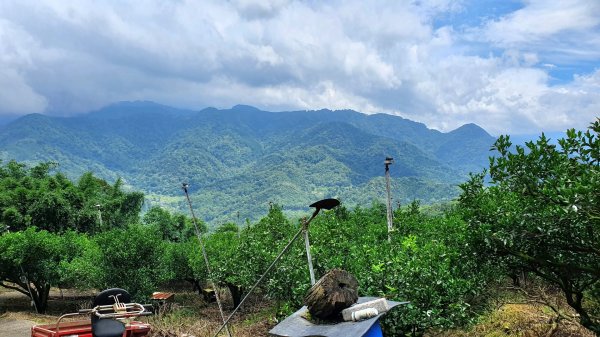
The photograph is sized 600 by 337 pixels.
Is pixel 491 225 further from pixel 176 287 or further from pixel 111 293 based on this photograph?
pixel 176 287

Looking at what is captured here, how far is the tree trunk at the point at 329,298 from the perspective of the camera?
745 centimetres

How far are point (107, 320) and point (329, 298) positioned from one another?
4119 mm

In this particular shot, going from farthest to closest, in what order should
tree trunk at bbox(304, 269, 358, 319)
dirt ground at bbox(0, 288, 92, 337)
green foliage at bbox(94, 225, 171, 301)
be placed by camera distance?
green foliage at bbox(94, 225, 171, 301)
dirt ground at bbox(0, 288, 92, 337)
tree trunk at bbox(304, 269, 358, 319)

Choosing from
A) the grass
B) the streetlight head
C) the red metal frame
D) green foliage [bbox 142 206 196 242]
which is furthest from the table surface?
green foliage [bbox 142 206 196 242]

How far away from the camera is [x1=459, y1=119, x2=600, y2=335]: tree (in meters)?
7.12

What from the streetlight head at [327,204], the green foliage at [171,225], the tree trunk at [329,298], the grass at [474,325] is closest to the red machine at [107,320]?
the tree trunk at [329,298]

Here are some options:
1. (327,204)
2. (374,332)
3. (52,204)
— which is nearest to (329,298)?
(374,332)

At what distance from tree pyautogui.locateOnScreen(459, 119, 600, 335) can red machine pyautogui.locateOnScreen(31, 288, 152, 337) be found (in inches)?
258

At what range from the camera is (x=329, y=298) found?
745cm

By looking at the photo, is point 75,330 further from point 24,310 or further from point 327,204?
point 24,310

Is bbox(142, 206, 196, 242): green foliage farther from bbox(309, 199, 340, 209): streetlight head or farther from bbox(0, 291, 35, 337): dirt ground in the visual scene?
bbox(309, 199, 340, 209): streetlight head

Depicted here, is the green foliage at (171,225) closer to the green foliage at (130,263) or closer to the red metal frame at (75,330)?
the green foliage at (130,263)

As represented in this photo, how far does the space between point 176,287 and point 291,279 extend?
91.4ft

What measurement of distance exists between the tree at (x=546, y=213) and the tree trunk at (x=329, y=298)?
2695 millimetres
